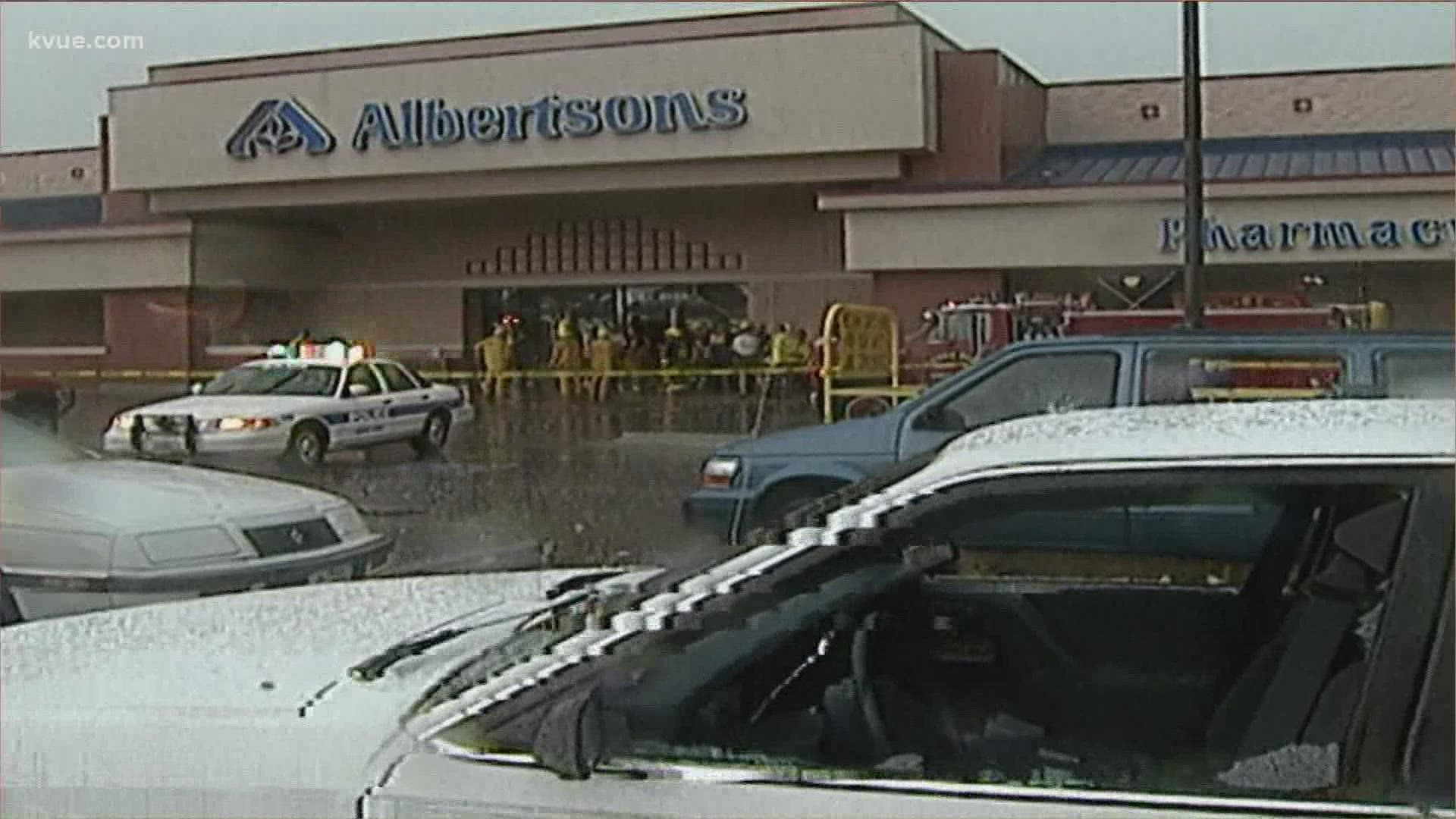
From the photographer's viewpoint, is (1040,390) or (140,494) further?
(1040,390)

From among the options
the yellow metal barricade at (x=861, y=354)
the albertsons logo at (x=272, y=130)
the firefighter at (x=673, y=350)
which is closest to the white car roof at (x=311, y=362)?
the albertsons logo at (x=272, y=130)

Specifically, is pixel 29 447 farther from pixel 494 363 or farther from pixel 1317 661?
pixel 494 363

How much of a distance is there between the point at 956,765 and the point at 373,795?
73cm

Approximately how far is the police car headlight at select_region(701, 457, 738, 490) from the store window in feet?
9.18

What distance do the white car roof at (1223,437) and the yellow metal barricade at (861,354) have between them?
7.07 meters

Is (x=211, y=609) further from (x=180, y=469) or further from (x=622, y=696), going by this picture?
(x=180, y=469)

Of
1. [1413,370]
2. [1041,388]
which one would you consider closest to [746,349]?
[1041,388]

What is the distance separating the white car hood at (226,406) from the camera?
8547 millimetres

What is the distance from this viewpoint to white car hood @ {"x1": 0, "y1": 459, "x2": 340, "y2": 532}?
15.9 ft

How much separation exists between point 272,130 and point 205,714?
32.9 ft

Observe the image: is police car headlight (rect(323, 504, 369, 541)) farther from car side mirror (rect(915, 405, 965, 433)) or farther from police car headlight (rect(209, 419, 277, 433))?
police car headlight (rect(209, 419, 277, 433))

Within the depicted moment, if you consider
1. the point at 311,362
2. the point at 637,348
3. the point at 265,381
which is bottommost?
the point at 265,381

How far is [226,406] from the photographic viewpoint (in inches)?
341

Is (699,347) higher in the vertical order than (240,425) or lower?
higher
